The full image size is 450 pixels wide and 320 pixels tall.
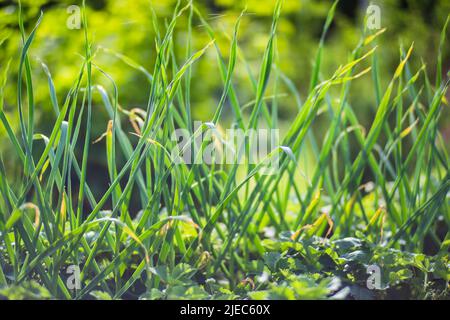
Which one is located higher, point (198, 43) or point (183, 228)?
point (198, 43)

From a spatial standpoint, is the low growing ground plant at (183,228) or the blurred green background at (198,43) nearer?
the low growing ground plant at (183,228)

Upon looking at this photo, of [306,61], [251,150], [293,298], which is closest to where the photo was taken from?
[293,298]

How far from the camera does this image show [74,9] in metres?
1.06

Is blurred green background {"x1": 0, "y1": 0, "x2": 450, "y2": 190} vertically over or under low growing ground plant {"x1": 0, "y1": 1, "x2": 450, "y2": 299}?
over

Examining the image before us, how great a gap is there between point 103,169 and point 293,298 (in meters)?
1.59

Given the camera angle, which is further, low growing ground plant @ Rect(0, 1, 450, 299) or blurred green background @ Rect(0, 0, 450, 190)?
blurred green background @ Rect(0, 0, 450, 190)

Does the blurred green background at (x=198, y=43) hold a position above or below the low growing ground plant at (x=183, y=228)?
above

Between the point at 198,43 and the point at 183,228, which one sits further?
the point at 198,43

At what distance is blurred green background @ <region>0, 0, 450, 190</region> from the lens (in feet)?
5.53

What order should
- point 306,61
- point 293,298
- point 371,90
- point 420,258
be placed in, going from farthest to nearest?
point 306,61, point 371,90, point 420,258, point 293,298

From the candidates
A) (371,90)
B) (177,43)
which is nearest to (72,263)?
(177,43)

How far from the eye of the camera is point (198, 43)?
2.26m

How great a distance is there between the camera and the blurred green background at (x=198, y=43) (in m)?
1.68
